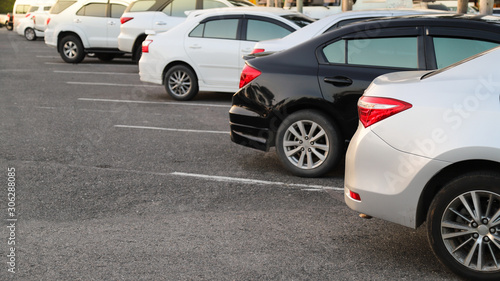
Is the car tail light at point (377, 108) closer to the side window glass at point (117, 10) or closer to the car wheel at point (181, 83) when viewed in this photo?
the car wheel at point (181, 83)

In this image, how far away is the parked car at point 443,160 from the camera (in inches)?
174

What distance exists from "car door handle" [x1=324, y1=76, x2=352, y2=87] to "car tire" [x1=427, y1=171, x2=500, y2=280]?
2767 mm

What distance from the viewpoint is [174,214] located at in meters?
6.14

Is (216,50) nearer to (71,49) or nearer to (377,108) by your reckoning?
(377,108)

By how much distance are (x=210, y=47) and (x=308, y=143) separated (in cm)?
612

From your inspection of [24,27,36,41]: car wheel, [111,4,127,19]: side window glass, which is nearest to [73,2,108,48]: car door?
[111,4,127,19]: side window glass

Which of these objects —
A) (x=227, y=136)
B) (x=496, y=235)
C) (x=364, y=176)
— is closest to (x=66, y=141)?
(x=227, y=136)

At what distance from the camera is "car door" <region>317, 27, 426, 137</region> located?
6996 mm

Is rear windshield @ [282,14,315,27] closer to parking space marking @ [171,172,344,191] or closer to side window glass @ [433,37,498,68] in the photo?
parking space marking @ [171,172,344,191]

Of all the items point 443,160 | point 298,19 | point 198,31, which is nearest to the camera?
point 443,160

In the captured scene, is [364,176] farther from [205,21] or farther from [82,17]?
[82,17]

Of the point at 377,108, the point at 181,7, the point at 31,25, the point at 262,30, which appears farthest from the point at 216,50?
the point at 31,25

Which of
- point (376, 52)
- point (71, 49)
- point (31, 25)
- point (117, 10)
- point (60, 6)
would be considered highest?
point (376, 52)

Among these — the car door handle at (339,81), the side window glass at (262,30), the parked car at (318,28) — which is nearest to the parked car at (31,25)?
the side window glass at (262,30)
